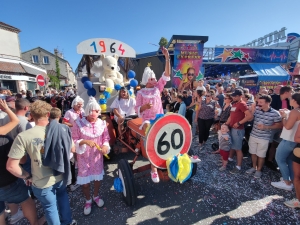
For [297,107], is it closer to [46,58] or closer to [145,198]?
[145,198]

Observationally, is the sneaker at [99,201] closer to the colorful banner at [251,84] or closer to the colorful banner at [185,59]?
the colorful banner at [185,59]

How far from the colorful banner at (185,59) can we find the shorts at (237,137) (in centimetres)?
847

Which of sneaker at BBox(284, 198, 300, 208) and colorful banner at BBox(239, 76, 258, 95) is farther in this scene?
colorful banner at BBox(239, 76, 258, 95)

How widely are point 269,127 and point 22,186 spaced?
12.3 feet

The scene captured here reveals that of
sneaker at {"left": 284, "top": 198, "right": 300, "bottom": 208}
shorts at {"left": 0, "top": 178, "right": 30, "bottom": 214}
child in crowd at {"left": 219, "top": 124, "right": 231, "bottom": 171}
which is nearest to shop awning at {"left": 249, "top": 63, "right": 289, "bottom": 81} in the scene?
child in crowd at {"left": 219, "top": 124, "right": 231, "bottom": 171}

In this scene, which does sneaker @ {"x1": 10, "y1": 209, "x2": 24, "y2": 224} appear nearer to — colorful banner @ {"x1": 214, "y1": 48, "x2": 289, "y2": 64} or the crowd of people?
the crowd of people

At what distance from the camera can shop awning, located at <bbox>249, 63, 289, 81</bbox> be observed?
11.0 m

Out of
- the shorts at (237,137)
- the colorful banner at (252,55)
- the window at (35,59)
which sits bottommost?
the shorts at (237,137)

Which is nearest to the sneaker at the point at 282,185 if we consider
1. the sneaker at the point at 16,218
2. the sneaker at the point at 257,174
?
the sneaker at the point at 257,174

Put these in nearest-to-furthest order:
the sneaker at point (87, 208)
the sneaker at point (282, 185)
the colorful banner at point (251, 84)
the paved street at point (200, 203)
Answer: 1. the paved street at point (200, 203)
2. the sneaker at point (87, 208)
3. the sneaker at point (282, 185)
4. the colorful banner at point (251, 84)

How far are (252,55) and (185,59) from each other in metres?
5.42

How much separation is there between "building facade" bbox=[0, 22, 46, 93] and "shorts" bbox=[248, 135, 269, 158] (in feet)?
65.0

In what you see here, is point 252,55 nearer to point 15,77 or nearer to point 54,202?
point 54,202

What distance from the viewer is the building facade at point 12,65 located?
15.5m
